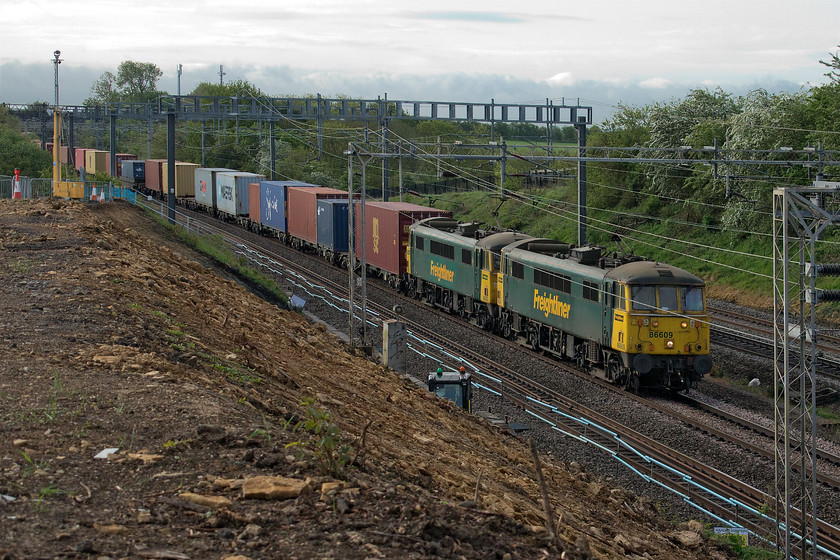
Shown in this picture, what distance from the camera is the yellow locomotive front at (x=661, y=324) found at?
22.2 m

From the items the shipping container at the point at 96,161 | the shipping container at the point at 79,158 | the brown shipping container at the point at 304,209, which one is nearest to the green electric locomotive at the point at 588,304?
the brown shipping container at the point at 304,209

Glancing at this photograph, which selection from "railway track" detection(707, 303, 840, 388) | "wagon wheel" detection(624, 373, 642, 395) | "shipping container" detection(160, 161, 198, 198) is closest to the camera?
"wagon wheel" detection(624, 373, 642, 395)

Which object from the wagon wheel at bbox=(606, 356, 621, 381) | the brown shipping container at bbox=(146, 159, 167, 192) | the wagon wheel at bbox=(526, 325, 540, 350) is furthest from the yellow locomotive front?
the brown shipping container at bbox=(146, 159, 167, 192)

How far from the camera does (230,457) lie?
324 inches

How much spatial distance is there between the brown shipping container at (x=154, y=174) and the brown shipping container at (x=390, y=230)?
31.4 meters

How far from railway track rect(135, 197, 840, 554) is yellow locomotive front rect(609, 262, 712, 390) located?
3.14 feet

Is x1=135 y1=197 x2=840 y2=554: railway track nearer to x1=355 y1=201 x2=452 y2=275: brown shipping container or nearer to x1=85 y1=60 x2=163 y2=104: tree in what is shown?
x1=355 y1=201 x2=452 y2=275: brown shipping container

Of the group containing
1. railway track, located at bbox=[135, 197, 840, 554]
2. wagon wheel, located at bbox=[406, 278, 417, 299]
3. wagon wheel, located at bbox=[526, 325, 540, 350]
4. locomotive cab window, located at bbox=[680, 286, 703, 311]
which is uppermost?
locomotive cab window, located at bbox=[680, 286, 703, 311]

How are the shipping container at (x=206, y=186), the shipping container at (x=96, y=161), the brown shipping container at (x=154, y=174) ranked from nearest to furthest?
the shipping container at (x=206, y=186)
the brown shipping container at (x=154, y=174)
the shipping container at (x=96, y=161)

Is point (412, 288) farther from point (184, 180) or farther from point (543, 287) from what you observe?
point (184, 180)

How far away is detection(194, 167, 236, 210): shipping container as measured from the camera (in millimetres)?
62372

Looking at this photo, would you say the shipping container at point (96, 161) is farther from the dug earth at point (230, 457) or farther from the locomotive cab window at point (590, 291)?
the dug earth at point (230, 457)

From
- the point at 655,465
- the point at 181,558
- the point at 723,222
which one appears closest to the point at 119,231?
the point at 655,465

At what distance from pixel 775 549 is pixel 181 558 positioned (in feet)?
36.4
